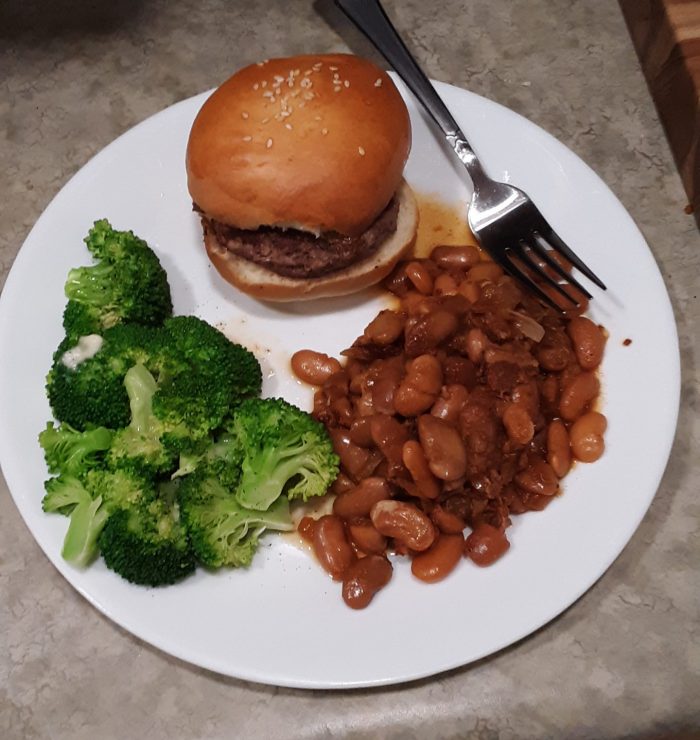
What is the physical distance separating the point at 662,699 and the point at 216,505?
5.15 feet

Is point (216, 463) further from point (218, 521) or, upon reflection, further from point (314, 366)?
point (314, 366)

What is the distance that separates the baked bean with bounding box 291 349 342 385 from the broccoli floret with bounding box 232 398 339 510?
9.0 inches

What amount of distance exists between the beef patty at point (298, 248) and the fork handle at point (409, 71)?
21.5 inches

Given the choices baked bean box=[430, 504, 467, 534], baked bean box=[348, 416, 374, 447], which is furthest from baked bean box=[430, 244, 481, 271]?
baked bean box=[430, 504, 467, 534]

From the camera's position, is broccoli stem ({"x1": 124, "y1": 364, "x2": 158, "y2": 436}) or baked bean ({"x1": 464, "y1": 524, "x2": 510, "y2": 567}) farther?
broccoli stem ({"x1": 124, "y1": 364, "x2": 158, "y2": 436})

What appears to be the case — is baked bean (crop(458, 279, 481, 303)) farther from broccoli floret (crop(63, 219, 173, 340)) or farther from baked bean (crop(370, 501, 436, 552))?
broccoli floret (crop(63, 219, 173, 340))

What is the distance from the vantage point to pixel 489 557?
251 centimetres

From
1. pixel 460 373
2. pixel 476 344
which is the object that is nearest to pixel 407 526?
pixel 460 373

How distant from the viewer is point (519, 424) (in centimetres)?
248

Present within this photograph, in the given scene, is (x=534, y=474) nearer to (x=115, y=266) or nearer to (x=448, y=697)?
(x=448, y=697)

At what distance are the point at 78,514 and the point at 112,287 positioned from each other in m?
0.81

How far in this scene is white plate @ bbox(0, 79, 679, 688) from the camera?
8.01 feet

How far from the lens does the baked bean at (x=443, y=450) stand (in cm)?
241

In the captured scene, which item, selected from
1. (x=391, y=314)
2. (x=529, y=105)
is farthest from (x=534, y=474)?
(x=529, y=105)
